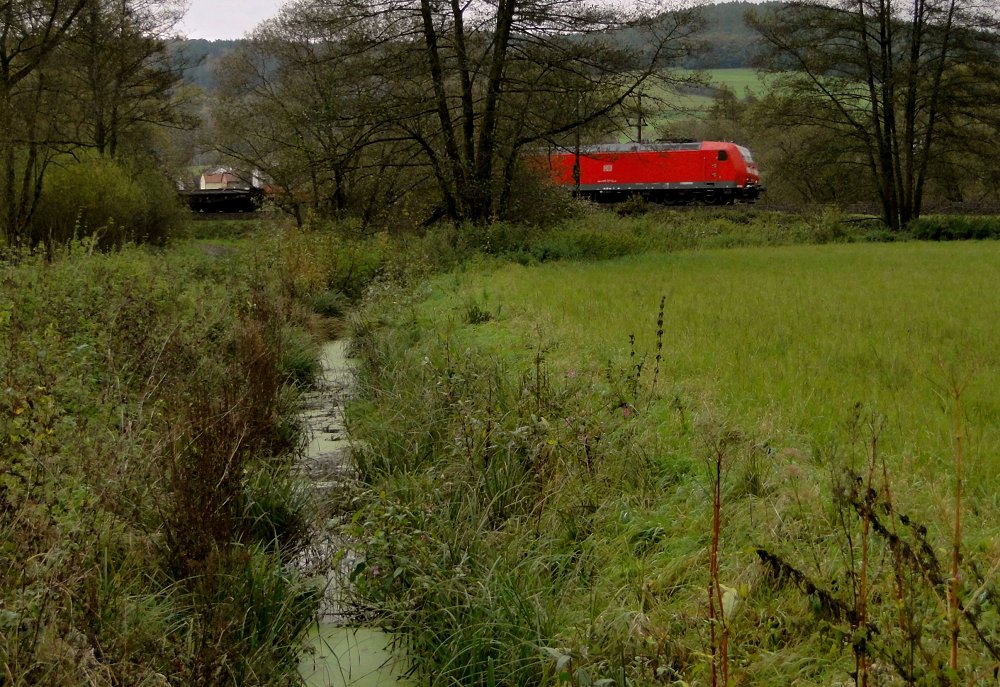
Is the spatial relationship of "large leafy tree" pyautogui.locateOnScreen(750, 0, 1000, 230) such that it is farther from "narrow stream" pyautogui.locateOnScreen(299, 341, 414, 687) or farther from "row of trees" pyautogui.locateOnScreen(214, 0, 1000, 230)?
"narrow stream" pyautogui.locateOnScreen(299, 341, 414, 687)

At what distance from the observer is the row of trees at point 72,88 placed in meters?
15.4

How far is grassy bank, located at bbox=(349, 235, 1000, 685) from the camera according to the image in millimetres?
2582

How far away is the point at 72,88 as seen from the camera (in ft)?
71.8

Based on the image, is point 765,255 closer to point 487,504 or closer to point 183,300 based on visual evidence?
point 183,300

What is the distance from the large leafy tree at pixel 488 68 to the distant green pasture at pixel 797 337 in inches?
184

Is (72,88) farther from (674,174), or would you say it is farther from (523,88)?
(674,174)

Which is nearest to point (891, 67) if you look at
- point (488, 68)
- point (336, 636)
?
point (488, 68)

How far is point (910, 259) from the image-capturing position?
53.4 feet

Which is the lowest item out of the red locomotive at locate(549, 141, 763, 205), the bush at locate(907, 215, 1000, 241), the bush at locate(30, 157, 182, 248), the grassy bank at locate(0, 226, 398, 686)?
the grassy bank at locate(0, 226, 398, 686)

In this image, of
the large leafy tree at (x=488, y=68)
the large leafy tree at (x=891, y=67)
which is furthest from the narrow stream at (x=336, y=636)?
the large leafy tree at (x=891, y=67)

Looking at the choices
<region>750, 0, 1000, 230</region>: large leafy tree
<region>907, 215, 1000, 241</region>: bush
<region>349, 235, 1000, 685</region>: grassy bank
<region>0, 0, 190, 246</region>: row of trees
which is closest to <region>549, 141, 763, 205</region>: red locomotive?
<region>750, 0, 1000, 230</region>: large leafy tree

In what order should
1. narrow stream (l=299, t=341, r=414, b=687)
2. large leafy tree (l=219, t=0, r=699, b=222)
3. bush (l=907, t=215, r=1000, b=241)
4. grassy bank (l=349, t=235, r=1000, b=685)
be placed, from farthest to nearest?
bush (l=907, t=215, r=1000, b=241) < large leafy tree (l=219, t=0, r=699, b=222) < narrow stream (l=299, t=341, r=414, b=687) < grassy bank (l=349, t=235, r=1000, b=685)

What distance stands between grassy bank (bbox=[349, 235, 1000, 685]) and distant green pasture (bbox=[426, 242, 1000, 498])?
0.12 ft

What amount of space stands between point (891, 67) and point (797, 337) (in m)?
21.9
